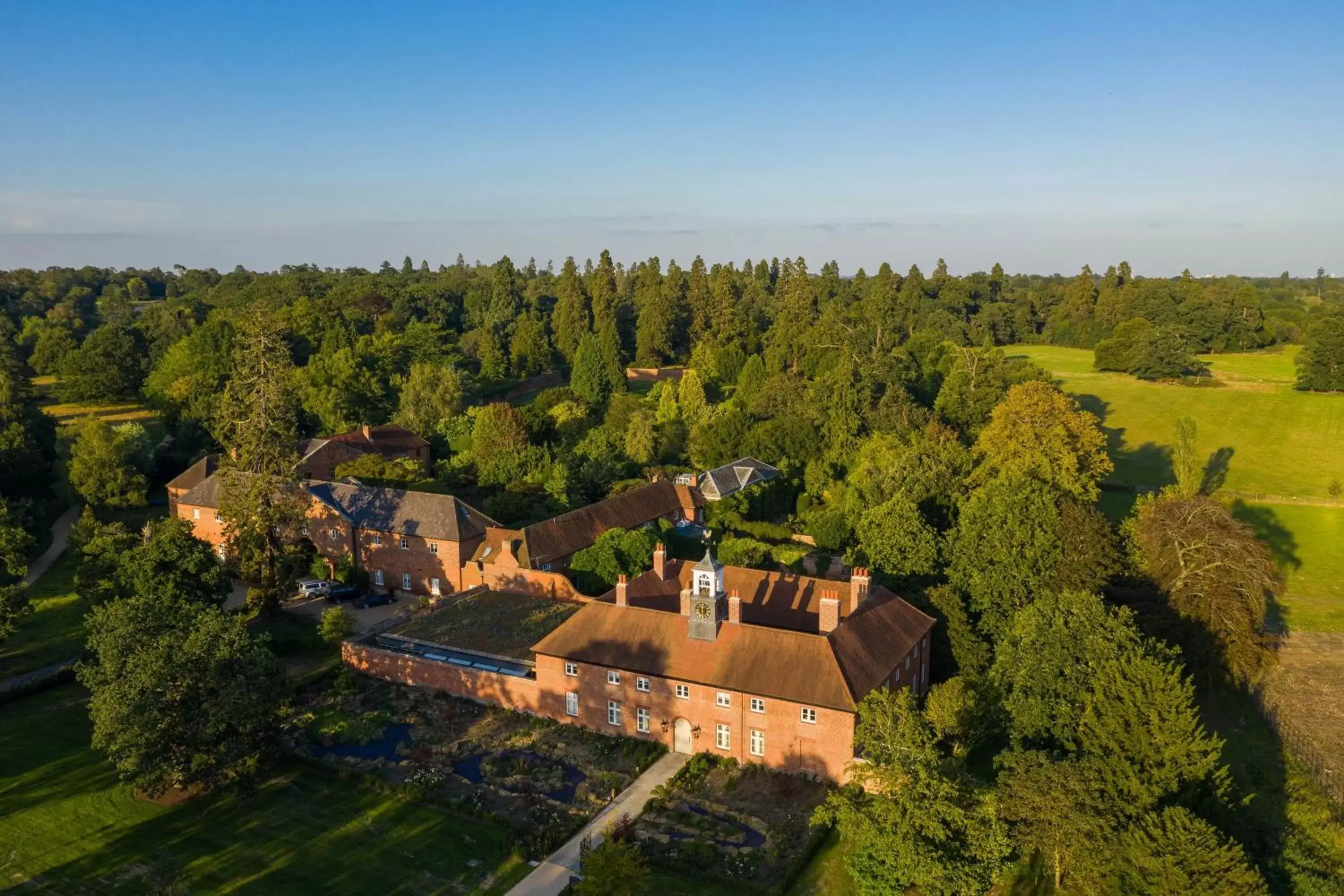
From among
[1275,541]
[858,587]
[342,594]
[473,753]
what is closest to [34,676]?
[342,594]

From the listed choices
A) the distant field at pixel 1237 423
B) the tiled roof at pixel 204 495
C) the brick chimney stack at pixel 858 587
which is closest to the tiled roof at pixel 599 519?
the brick chimney stack at pixel 858 587

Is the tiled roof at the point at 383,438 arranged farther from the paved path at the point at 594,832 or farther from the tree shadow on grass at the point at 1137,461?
the tree shadow on grass at the point at 1137,461

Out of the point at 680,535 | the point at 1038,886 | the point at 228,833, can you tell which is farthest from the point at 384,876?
the point at 680,535

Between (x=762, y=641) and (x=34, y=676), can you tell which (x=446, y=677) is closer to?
(x=762, y=641)

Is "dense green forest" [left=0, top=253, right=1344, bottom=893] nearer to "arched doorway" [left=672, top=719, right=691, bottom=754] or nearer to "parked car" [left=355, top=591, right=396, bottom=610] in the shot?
"parked car" [left=355, top=591, right=396, bottom=610]

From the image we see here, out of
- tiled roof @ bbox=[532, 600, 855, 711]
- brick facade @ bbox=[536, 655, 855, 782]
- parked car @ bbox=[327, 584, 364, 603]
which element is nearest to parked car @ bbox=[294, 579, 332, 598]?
parked car @ bbox=[327, 584, 364, 603]

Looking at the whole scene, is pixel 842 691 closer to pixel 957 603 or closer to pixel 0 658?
pixel 957 603
